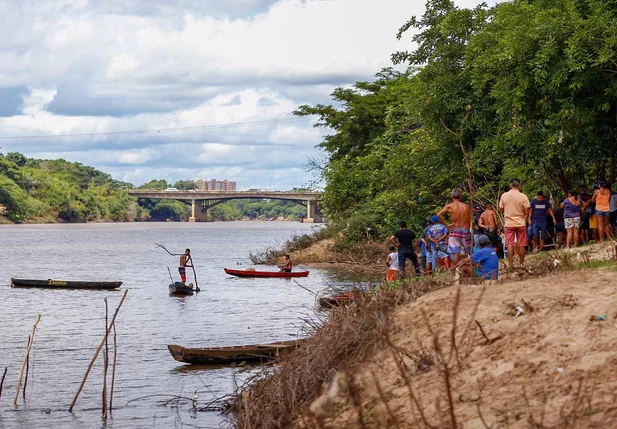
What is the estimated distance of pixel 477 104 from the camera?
28.5 metres

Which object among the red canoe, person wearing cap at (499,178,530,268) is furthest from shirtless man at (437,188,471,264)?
the red canoe

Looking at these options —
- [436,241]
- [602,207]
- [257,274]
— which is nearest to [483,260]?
[436,241]

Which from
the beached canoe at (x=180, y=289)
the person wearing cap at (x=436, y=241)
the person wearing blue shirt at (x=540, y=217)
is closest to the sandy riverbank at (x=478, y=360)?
the person wearing cap at (x=436, y=241)

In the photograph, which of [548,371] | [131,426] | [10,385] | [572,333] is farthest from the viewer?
[10,385]

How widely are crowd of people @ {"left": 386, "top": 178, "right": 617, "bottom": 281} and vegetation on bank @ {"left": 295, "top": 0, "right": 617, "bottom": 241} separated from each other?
1.66 meters

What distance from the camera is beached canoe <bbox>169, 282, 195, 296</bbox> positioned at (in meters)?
34.8

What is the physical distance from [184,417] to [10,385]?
453 centimetres

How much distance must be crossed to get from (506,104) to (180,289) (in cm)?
1473

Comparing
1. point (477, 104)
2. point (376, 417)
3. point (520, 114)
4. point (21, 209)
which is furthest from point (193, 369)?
point (21, 209)

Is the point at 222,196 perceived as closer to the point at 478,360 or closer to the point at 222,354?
the point at 222,354

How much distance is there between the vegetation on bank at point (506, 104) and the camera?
2288 cm

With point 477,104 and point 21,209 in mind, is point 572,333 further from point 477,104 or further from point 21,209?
point 21,209

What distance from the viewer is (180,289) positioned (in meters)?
34.8

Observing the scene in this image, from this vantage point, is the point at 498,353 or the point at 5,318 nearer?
the point at 498,353
